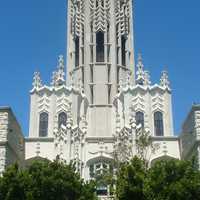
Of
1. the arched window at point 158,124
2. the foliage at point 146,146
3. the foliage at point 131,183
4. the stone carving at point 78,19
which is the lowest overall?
the foliage at point 131,183

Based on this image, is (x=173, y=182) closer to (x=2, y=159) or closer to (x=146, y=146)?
(x=146, y=146)

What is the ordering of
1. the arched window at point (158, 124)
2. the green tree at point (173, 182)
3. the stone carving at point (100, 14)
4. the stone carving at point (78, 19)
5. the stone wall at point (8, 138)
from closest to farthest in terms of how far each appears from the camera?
the green tree at point (173, 182) → the stone wall at point (8, 138) → the arched window at point (158, 124) → the stone carving at point (100, 14) → the stone carving at point (78, 19)

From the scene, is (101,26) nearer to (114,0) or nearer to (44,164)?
(114,0)

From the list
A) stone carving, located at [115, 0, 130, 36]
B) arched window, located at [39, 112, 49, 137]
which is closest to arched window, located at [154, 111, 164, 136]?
arched window, located at [39, 112, 49, 137]

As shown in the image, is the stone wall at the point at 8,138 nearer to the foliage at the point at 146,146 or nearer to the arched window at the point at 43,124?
the arched window at the point at 43,124

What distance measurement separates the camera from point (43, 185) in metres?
32.1

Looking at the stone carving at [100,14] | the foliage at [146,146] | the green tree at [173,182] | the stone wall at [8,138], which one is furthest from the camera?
the stone carving at [100,14]

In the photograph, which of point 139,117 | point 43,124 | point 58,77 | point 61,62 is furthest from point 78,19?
point 139,117

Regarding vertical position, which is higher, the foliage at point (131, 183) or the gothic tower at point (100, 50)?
the gothic tower at point (100, 50)

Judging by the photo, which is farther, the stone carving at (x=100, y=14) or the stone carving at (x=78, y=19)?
the stone carving at (x=78, y=19)

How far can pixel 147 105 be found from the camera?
51.2 metres

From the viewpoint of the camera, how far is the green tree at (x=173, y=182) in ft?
98.2

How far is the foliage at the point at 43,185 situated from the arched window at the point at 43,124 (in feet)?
56.9

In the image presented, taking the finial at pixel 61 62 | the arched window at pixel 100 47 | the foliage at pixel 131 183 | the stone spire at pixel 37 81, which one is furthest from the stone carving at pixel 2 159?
the arched window at pixel 100 47
